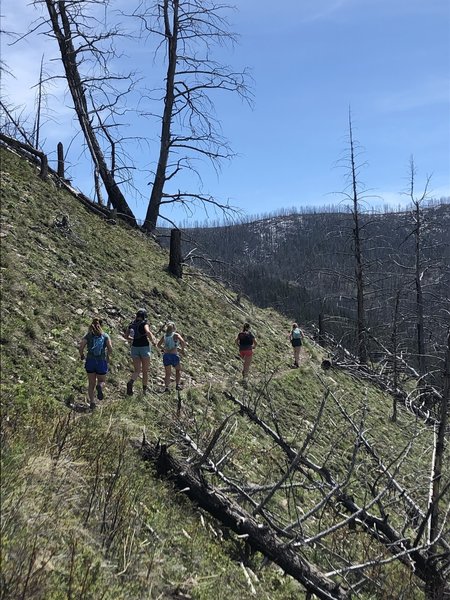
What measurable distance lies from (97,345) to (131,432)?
1866mm

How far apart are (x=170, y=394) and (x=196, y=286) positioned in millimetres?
8274

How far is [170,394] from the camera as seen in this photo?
10.0 metres

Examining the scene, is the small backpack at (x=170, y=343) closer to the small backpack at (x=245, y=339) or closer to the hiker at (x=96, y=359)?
the hiker at (x=96, y=359)

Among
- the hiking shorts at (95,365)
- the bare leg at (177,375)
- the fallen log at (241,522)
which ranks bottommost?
the fallen log at (241,522)

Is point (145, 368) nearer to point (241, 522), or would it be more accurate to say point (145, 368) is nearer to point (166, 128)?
point (241, 522)

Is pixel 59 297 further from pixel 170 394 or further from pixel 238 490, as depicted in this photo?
pixel 238 490

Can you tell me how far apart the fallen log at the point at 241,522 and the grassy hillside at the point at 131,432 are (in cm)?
17

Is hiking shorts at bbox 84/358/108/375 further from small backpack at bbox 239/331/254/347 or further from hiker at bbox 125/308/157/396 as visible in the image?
small backpack at bbox 239/331/254/347

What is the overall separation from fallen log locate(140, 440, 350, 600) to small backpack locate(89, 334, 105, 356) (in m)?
2.20

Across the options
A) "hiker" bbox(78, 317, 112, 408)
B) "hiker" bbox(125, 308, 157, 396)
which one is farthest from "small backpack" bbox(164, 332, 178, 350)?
"hiker" bbox(78, 317, 112, 408)

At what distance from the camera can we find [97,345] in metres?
8.52

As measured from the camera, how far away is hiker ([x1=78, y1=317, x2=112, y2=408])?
8398 millimetres

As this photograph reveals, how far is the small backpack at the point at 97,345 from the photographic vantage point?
8.45m

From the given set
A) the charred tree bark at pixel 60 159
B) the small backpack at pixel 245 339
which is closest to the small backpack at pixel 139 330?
the small backpack at pixel 245 339
